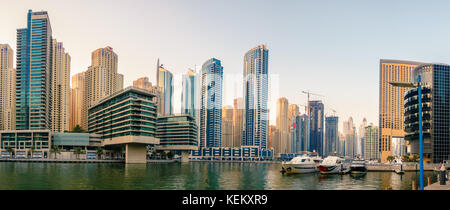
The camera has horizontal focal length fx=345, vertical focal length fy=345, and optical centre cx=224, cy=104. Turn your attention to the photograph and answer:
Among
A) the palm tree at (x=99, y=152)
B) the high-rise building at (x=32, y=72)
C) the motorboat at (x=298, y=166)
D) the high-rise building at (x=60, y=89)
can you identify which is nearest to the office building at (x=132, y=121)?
the palm tree at (x=99, y=152)

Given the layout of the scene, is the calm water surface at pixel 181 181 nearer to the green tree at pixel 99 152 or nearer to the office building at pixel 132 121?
the office building at pixel 132 121

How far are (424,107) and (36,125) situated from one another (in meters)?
154

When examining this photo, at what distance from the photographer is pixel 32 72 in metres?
154

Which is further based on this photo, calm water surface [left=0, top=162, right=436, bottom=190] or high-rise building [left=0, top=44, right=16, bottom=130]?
high-rise building [left=0, top=44, right=16, bottom=130]

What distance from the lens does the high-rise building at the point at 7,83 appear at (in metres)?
165

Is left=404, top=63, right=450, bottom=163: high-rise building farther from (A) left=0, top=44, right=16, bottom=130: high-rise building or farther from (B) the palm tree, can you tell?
(A) left=0, top=44, right=16, bottom=130: high-rise building

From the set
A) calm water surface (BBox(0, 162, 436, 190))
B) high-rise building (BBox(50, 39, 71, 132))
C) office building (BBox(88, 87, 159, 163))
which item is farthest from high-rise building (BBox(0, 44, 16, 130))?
calm water surface (BBox(0, 162, 436, 190))

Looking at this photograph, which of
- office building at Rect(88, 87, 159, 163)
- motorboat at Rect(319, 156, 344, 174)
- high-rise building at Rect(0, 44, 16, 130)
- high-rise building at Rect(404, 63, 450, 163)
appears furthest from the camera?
high-rise building at Rect(0, 44, 16, 130)

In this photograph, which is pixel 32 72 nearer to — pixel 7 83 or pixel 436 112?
pixel 7 83

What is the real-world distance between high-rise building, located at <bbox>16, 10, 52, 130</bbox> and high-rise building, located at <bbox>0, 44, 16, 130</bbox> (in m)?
12.4

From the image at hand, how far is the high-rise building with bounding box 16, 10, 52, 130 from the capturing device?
154 m
